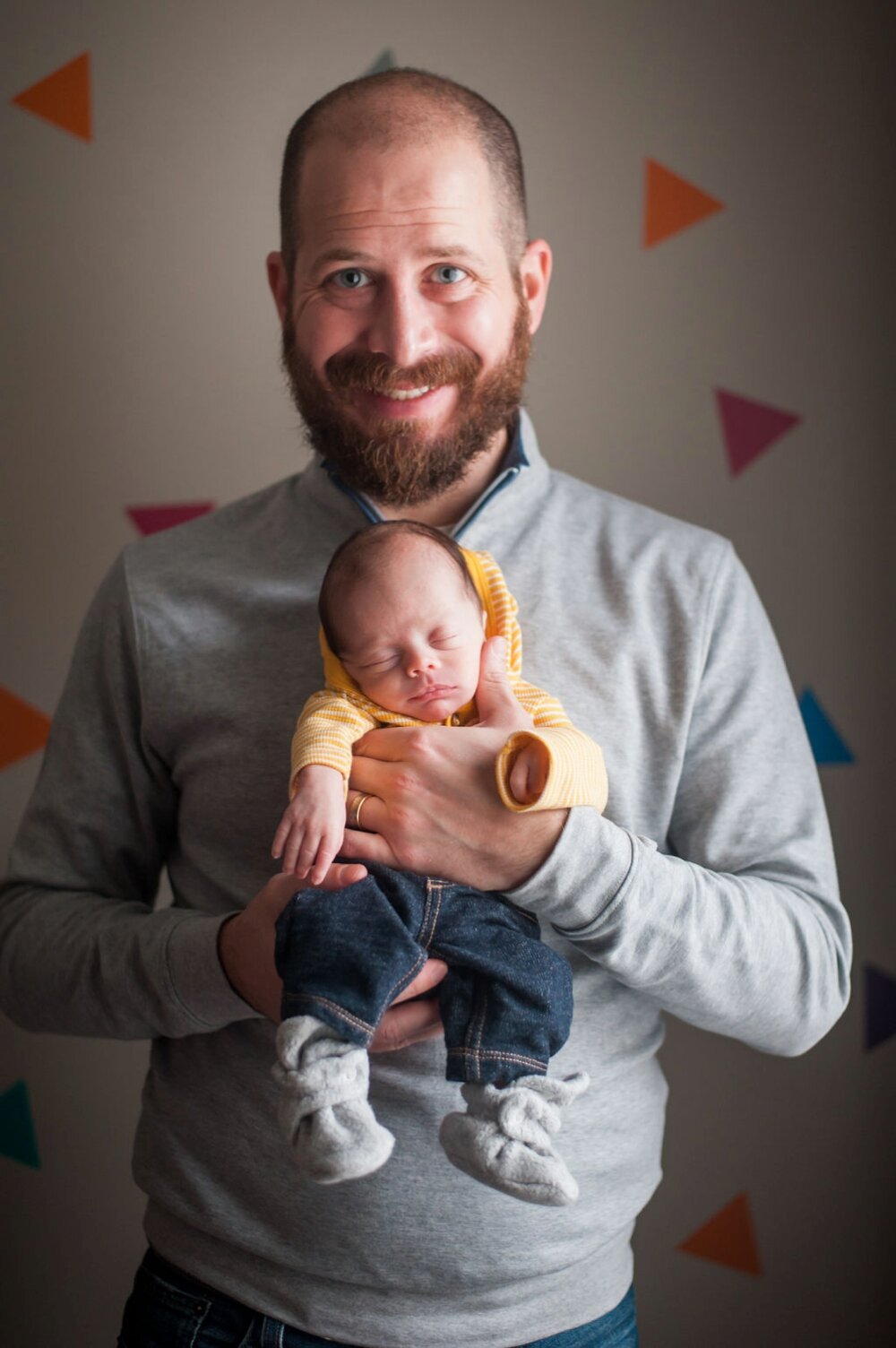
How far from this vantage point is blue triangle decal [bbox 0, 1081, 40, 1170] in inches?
85.1

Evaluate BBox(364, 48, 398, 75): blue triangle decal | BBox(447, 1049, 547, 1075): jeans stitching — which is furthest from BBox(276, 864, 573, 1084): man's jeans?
BBox(364, 48, 398, 75): blue triangle decal

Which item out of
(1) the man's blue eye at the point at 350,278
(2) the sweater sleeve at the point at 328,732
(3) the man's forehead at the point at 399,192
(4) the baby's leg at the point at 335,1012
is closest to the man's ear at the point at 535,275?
(3) the man's forehead at the point at 399,192

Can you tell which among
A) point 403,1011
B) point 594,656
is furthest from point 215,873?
point 594,656

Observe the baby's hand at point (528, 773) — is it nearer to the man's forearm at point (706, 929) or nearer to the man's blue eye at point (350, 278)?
the man's forearm at point (706, 929)

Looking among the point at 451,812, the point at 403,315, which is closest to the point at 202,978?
the point at 451,812

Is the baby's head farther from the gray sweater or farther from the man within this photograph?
the gray sweater

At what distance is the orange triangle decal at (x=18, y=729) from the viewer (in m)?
2.14

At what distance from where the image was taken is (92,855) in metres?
1.57

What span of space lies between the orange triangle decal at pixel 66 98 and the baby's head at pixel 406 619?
1.21 m

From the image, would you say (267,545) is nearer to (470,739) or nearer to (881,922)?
(470,739)

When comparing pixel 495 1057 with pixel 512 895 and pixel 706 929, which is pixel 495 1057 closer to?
pixel 512 895

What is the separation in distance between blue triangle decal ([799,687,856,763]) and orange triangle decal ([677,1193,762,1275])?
2.63ft

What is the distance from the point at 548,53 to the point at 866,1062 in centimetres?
185

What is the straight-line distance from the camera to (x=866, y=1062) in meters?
2.07
